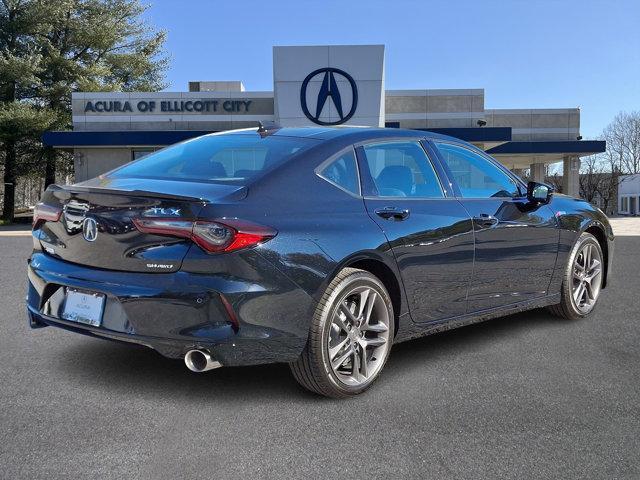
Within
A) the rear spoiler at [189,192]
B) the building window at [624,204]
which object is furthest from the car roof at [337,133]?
the building window at [624,204]

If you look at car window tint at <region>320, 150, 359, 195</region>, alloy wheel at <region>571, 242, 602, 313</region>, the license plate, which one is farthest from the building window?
the license plate

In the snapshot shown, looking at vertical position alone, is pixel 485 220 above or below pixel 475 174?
below

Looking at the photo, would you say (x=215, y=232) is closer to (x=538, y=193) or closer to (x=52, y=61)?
(x=538, y=193)

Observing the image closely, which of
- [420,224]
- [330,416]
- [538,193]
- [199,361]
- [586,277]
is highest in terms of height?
[538,193]

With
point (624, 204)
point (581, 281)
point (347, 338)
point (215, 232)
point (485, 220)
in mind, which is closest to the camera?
point (215, 232)

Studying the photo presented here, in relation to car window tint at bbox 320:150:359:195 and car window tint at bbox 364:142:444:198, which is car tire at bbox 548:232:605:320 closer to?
car window tint at bbox 364:142:444:198

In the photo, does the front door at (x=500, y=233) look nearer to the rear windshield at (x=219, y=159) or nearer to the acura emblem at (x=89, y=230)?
the rear windshield at (x=219, y=159)

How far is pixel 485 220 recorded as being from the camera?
14.3 ft

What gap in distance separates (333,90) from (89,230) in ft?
70.4

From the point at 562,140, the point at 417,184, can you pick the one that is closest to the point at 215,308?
the point at 417,184

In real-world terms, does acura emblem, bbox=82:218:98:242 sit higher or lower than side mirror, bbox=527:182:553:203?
lower

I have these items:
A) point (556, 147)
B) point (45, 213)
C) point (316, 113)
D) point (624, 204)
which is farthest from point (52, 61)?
point (624, 204)

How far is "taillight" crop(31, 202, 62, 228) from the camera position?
354cm

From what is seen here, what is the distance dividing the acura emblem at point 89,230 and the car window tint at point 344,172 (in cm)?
125
